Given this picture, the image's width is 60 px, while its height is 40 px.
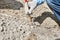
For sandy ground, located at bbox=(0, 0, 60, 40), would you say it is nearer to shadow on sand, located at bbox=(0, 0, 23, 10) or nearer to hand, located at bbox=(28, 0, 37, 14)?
shadow on sand, located at bbox=(0, 0, 23, 10)

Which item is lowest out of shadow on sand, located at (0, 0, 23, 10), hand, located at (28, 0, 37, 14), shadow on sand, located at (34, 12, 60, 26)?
shadow on sand, located at (34, 12, 60, 26)

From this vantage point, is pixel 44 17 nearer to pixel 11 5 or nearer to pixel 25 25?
pixel 25 25

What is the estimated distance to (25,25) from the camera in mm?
4406

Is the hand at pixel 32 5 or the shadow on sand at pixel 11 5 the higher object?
the hand at pixel 32 5

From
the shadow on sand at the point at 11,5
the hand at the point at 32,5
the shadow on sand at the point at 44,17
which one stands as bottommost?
the shadow on sand at the point at 44,17

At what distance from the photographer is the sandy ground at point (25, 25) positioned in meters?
4.20

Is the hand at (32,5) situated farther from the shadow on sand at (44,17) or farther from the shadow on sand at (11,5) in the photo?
the shadow on sand at (11,5)

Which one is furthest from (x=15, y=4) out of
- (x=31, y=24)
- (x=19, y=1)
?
(x=31, y=24)

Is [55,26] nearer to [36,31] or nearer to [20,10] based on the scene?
[36,31]

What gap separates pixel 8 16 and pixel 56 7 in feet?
3.88

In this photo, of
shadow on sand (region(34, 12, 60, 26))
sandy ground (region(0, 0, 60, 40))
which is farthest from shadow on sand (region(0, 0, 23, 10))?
shadow on sand (region(34, 12, 60, 26))

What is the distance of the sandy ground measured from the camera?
4199 mm

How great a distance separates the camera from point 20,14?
489 centimetres

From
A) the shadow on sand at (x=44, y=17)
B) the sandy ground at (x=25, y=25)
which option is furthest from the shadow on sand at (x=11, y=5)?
the shadow on sand at (x=44, y=17)
